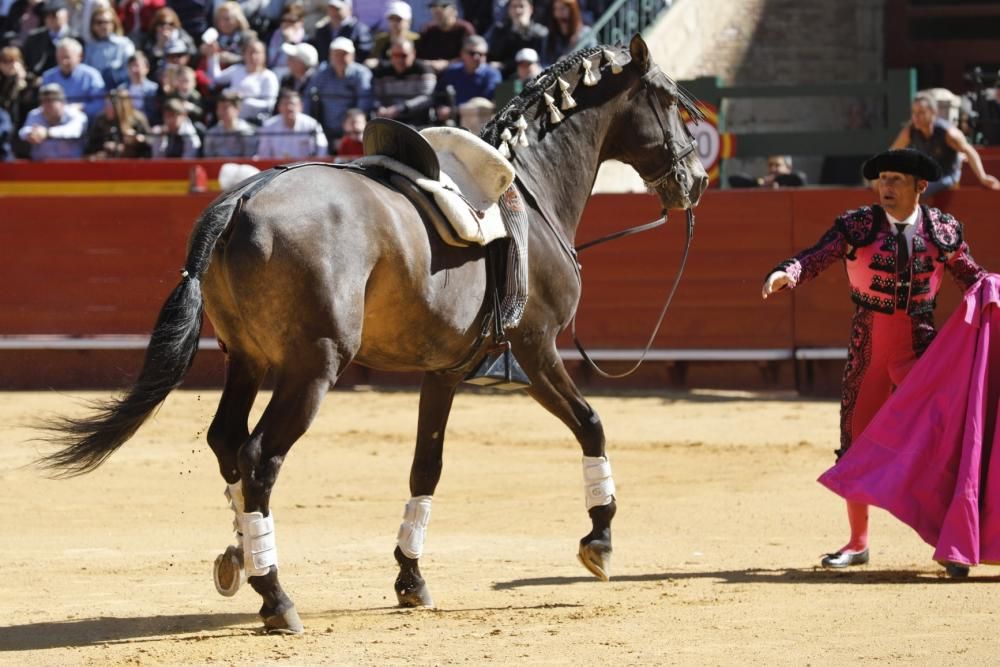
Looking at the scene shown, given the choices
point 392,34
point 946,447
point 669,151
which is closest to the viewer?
point 946,447

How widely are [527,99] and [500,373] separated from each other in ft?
3.23

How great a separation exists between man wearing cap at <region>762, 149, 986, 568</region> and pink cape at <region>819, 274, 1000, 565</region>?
0.11 m

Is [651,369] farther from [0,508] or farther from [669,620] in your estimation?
[669,620]

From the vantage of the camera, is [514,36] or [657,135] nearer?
[657,135]

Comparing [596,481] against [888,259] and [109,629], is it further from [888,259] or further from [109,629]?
[109,629]

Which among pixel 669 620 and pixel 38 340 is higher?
pixel 669 620

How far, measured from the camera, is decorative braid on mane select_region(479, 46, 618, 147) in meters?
5.83

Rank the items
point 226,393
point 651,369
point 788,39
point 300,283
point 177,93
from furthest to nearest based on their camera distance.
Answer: point 788,39, point 177,93, point 651,369, point 226,393, point 300,283

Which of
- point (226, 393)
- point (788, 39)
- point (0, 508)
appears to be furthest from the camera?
point (788, 39)

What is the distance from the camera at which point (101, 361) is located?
12109 millimetres

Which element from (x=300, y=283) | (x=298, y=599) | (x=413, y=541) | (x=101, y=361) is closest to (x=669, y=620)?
(x=413, y=541)

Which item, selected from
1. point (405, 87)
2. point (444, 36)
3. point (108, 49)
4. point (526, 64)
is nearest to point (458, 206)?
point (526, 64)

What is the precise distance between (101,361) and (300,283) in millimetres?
7799

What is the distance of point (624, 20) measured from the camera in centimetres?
1399
